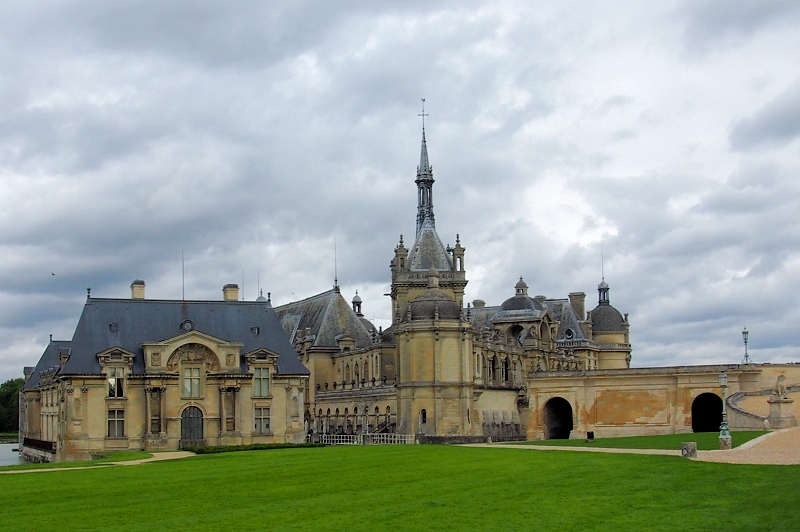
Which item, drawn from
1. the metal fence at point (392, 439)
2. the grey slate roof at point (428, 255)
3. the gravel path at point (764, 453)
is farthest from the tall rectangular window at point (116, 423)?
the gravel path at point (764, 453)

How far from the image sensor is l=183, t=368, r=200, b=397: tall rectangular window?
234ft

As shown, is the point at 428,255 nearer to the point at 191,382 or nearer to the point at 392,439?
the point at 392,439

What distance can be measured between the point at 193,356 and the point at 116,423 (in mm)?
6792

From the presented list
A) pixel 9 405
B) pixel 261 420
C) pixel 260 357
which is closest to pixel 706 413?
pixel 261 420

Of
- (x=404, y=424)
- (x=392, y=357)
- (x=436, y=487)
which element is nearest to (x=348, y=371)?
(x=392, y=357)

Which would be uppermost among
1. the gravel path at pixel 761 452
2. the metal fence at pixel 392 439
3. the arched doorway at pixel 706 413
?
the gravel path at pixel 761 452

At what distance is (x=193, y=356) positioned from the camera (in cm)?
7175

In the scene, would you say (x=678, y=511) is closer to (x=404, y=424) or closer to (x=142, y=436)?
(x=142, y=436)

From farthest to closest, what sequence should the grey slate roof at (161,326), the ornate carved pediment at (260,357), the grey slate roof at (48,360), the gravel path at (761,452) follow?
the grey slate roof at (48,360) → the ornate carved pediment at (260,357) → the grey slate roof at (161,326) → the gravel path at (761,452)

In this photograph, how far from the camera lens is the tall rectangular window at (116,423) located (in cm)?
6938

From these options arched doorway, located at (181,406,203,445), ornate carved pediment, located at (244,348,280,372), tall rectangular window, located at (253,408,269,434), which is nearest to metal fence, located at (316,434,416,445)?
tall rectangular window, located at (253,408,269,434)

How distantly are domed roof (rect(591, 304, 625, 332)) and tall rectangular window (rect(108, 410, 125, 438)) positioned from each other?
234 ft

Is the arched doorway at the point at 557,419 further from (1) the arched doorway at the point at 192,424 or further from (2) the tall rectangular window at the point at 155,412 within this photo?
(2) the tall rectangular window at the point at 155,412

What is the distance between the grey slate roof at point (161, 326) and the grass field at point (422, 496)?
30.2 meters
